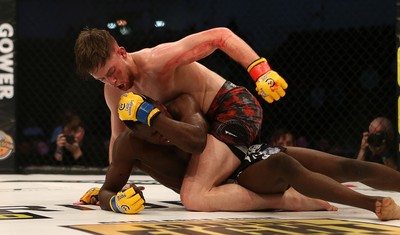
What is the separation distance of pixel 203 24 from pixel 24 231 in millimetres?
5988

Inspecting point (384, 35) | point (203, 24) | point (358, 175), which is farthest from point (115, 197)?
point (203, 24)

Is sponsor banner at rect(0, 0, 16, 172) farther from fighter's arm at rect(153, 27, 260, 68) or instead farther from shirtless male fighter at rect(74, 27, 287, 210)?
fighter's arm at rect(153, 27, 260, 68)

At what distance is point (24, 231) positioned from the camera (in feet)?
6.06

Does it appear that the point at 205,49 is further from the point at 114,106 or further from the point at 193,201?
the point at 193,201

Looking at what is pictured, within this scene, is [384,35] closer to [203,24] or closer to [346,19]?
A: [346,19]

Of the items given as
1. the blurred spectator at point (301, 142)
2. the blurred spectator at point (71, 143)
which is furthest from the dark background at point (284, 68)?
the blurred spectator at point (71, 143)

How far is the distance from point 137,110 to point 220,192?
0.44 metres

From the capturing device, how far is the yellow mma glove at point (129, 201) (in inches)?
91.4

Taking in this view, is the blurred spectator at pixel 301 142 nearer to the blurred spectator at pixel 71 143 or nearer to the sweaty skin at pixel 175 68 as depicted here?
the blurred spectator at pixel 71 143

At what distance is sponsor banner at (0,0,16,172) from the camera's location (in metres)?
5.37

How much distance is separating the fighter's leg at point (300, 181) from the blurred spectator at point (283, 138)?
2670 millimetres

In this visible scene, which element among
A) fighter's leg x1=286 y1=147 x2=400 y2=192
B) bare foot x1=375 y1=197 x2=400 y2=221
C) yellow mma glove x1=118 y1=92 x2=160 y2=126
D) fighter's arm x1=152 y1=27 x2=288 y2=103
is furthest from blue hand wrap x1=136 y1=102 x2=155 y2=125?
bare foot x1=375 y1=197 x2=400 y2=221

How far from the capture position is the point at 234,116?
257 cm

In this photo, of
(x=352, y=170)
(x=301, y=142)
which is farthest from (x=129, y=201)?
(x=301, y=142)
